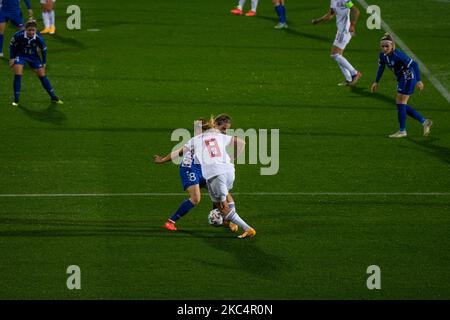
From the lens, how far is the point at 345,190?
633 inches

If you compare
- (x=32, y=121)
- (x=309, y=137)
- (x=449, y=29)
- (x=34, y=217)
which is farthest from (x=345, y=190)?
(x=449, y=29)

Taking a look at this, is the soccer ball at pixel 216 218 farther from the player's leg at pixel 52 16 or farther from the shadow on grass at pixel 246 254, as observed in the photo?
the player's leg at pixel 52 16

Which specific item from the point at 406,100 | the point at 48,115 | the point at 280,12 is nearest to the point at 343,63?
Result: the point at 406,100

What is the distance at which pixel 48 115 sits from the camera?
65.2ft

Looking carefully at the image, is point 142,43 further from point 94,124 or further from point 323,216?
point 323,216

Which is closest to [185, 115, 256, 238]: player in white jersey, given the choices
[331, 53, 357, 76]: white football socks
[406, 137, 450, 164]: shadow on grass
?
[406, 137, 450, 164]: shadow on grass

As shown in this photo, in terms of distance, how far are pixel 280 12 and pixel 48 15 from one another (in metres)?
6.05

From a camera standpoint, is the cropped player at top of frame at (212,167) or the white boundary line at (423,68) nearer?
the cropped player at top of frame at (212,167)

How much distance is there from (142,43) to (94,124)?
6.16 m

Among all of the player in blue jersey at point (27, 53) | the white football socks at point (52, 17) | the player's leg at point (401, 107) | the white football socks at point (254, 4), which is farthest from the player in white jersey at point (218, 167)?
the white football socks at point (254, 4)

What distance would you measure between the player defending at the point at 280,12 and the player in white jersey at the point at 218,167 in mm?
12614

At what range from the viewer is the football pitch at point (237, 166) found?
1269 centimetres

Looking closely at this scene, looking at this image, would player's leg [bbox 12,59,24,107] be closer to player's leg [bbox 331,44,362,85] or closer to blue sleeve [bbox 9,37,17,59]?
blue sleeve [bbox 9,37,17,59]

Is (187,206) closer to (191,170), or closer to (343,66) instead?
(191,170)
